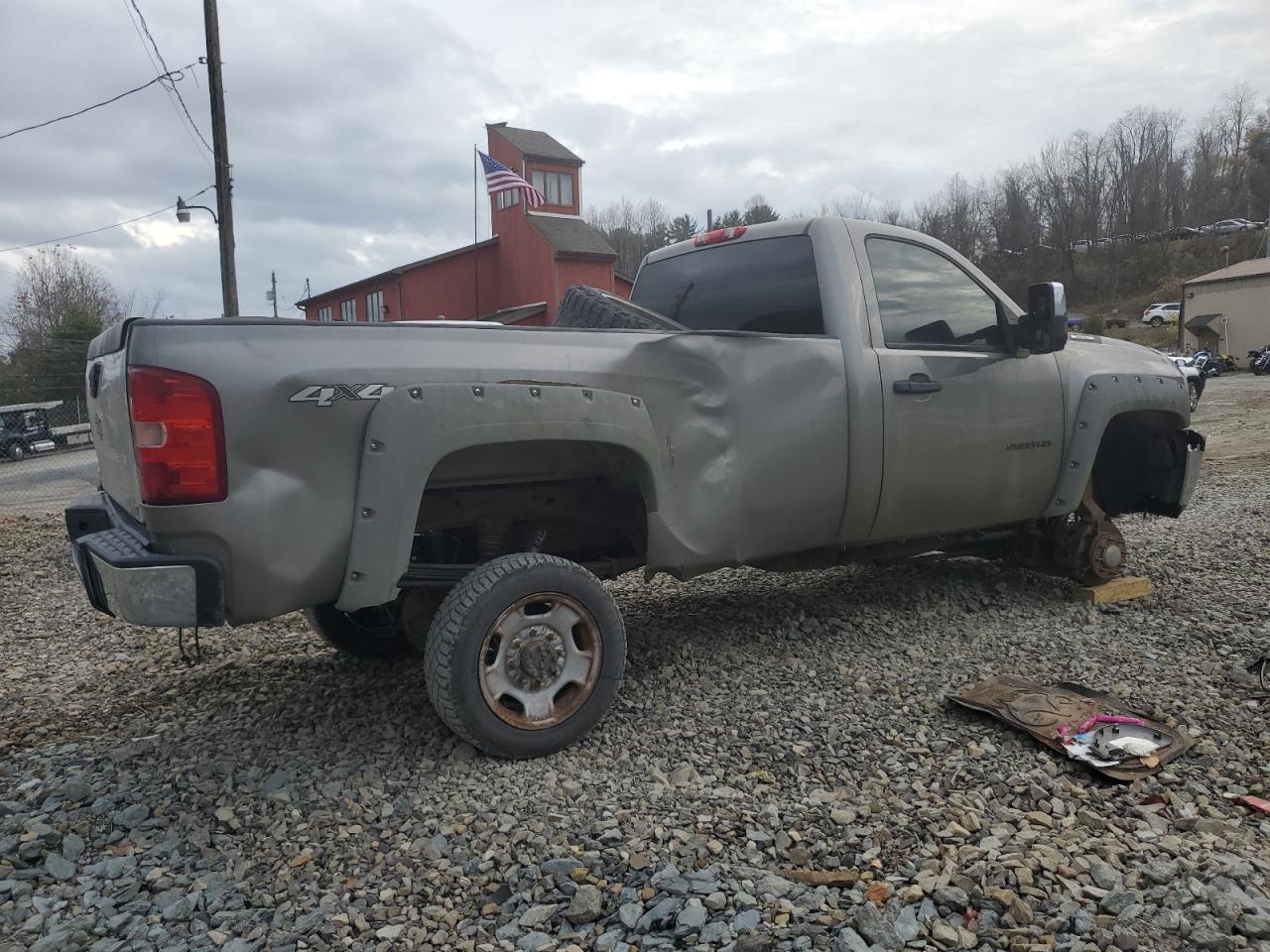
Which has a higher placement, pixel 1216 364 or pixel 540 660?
pixel 1216 364

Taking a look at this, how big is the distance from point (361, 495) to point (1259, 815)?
2.94 metres

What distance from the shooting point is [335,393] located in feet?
9.31

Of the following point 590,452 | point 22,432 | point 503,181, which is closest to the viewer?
point 590,452

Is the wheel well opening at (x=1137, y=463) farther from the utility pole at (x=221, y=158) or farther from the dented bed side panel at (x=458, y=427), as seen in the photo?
the utility pole at (x=221, y=158)

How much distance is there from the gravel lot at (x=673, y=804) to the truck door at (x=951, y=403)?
0.65 metres

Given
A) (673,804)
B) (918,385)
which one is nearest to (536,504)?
(673,804)

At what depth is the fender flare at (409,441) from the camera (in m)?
2.90

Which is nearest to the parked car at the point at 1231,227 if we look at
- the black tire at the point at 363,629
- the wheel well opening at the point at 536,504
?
the wheel well opening at the point at 536,504

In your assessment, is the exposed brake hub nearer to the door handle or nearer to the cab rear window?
the door handle

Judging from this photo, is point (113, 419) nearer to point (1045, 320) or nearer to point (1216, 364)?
point (1045, 320)

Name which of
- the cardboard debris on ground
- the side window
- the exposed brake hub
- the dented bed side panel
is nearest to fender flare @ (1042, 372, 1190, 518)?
the exposed brake hub

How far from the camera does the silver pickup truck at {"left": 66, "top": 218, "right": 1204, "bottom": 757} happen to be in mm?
2736

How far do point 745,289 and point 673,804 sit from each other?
8.42 feet

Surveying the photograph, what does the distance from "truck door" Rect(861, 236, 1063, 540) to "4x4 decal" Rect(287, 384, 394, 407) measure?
228cm
